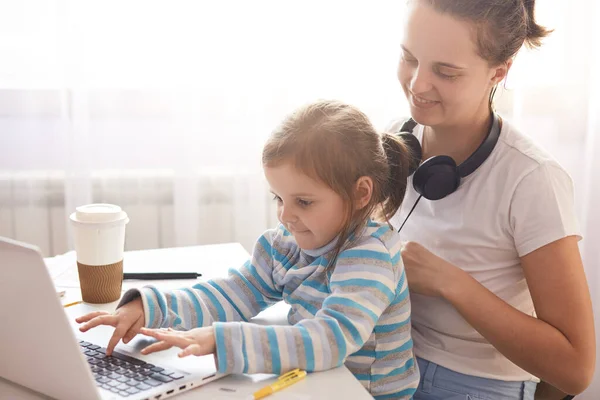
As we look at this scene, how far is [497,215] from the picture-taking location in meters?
1.16

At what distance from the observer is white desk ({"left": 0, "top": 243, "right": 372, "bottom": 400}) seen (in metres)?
0.82

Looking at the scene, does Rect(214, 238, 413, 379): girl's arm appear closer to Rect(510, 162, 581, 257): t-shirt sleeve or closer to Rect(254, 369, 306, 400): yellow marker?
Rect(254, 369, 306, 400): yellow marker

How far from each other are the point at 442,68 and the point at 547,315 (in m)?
0.43

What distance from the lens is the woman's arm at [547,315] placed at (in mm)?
1096

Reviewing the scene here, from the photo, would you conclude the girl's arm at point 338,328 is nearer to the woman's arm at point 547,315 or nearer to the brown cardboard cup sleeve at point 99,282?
the woman's arm at point 547,315

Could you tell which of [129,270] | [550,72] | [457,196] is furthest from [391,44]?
[129,270]

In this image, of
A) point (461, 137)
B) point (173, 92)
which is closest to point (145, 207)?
point (173, 92)

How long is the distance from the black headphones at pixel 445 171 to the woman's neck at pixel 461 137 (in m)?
0.03

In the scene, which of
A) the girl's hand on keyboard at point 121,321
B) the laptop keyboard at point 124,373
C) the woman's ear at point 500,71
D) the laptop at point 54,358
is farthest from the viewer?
the woman's ear at point 500,71

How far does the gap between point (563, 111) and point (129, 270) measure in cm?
147

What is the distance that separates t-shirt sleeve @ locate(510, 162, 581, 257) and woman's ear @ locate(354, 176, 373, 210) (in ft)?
0.88

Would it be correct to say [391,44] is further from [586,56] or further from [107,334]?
[107,334]

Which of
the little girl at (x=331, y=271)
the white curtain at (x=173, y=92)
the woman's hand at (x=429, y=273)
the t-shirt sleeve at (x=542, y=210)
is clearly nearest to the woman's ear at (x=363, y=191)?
the little girl at (x=331, y=271)

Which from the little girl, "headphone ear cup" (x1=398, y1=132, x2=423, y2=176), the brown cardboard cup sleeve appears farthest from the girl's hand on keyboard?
"headphone ear cup" (x1=398, y1=132, x2=423, y2=176)
